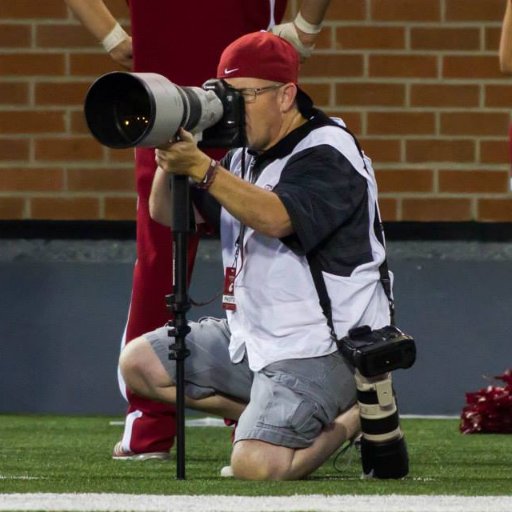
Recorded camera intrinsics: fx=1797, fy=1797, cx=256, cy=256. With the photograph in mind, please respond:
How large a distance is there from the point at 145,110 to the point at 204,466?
1.07 m

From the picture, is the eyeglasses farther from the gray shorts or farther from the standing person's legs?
the standing person's legs

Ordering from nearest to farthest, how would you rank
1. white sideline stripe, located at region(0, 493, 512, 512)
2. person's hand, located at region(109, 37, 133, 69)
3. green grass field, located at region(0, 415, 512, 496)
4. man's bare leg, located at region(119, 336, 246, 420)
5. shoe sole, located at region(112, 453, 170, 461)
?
1. white sideline stripe, located at region(0, 493, 512, 512)
2. green grass field, located at region(0, 415, 512, 496)
3. man's bare leg, located at region(119, 336, 246, 420)
4. shoe sole, located at region(112, 453, 170, 461)
5. person's hand, located at region(109, 37, 133, 69)

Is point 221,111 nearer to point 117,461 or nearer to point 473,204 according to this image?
point 117,461

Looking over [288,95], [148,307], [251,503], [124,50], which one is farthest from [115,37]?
[251,503]

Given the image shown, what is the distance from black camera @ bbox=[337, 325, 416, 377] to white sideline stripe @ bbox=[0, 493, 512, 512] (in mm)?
545

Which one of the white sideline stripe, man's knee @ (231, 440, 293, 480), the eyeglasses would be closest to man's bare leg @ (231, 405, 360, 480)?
man's knee @ (231, 440, 293, 480)

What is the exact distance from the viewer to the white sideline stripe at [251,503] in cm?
315

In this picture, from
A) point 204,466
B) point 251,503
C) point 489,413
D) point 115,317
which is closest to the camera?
point 251,503

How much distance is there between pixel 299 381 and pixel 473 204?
9.75ft

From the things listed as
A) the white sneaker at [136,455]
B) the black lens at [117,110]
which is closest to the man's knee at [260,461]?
the white sneaker at [136,455]

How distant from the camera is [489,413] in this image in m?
5.98

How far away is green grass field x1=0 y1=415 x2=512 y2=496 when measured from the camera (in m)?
3.66

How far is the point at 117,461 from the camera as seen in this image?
181 inches

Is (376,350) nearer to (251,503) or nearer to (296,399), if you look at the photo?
(296,399)
